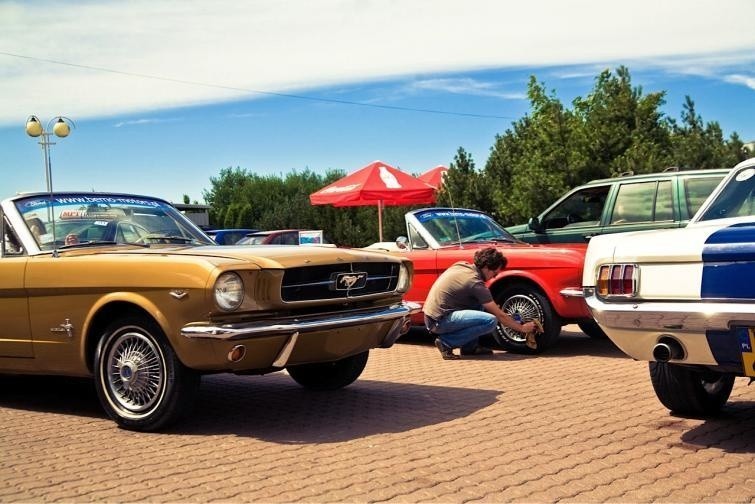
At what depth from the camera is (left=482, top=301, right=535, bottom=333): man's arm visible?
28.9 feet

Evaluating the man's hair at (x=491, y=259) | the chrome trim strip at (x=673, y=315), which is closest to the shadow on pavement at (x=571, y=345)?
the man's hair at (x=491, y=259)

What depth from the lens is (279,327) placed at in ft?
17.6

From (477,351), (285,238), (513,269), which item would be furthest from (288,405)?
(285,238)

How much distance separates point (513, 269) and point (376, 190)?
8.13 meters

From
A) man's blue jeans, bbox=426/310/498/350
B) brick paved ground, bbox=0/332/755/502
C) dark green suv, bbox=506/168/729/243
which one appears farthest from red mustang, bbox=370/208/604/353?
dark green suv, bbox=506/168/729/243

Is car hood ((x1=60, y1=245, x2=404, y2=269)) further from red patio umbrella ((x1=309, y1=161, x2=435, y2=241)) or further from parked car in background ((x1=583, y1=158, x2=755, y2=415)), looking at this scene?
red patio umbrella ((x1=309, y1=161, x2=435, y2=241))

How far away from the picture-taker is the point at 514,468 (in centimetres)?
473

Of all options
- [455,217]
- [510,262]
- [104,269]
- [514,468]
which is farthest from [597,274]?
[455,217]

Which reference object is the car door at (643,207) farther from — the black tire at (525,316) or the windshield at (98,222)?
the windshield at (98,222)

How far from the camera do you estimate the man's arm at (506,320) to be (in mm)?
8820

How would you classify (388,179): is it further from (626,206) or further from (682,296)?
(682,296)

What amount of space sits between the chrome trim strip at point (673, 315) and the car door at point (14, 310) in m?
3.97

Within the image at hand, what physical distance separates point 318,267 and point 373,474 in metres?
1.61

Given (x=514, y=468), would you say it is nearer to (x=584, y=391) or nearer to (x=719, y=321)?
(x=719, y=321)
